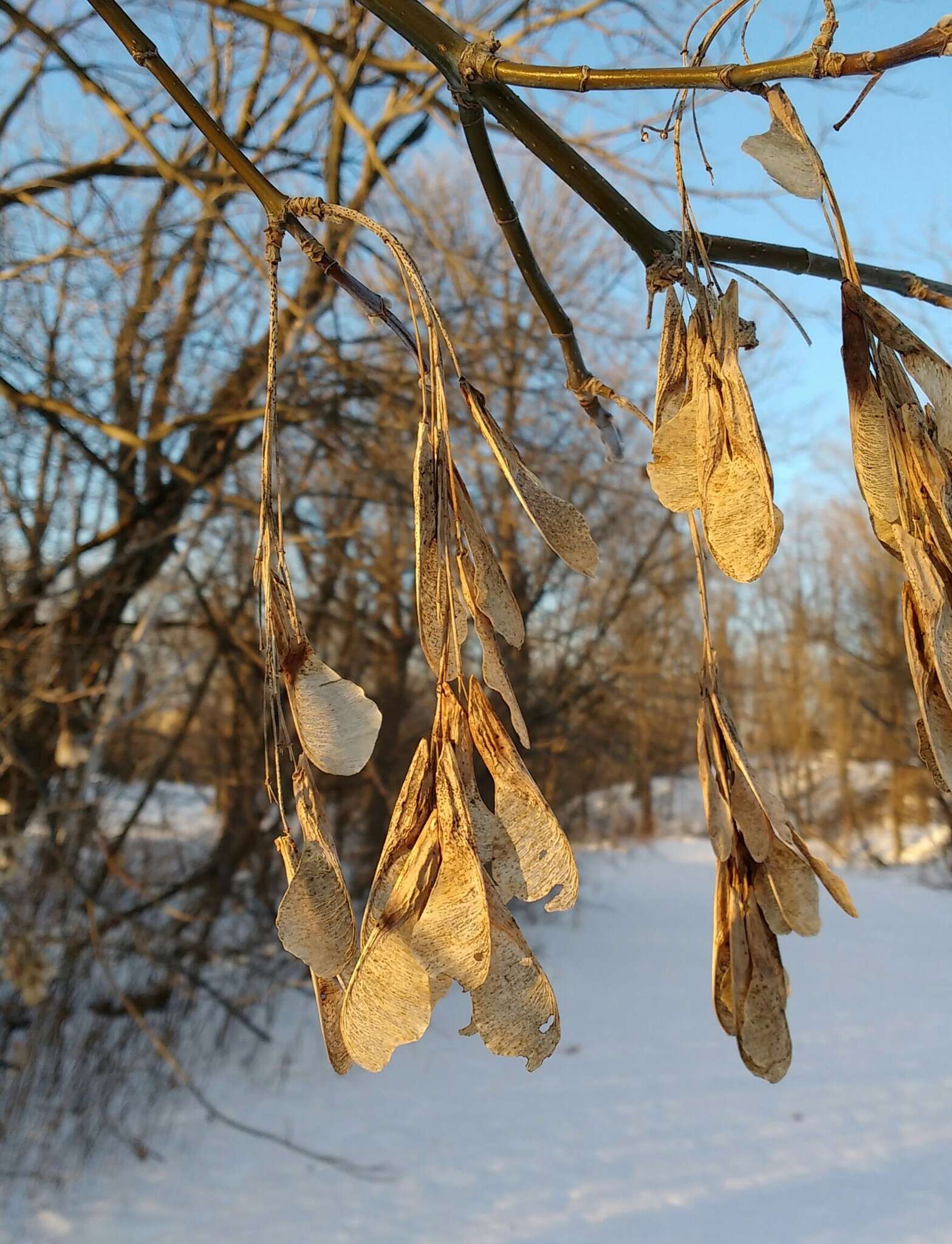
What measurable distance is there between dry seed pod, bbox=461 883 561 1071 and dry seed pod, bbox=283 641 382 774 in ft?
0.21

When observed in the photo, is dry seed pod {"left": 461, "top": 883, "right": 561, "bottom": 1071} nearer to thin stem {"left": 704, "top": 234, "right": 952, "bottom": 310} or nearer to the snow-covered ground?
thin stem {"left": 704, "top": 234, "right": 952, "bottom": 310}

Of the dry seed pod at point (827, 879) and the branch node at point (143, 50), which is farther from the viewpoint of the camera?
the branch node at point (143, 50)

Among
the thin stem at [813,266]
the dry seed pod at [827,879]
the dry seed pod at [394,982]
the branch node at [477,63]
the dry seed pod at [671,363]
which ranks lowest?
the dry seed pod at [394,982]

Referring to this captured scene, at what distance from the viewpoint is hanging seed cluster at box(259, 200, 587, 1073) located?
280 mm

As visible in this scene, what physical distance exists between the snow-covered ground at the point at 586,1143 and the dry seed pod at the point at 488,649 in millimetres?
2756

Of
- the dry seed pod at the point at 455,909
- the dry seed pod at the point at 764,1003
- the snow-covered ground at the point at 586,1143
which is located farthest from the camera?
the snow-covered ground at the point at 586,1143

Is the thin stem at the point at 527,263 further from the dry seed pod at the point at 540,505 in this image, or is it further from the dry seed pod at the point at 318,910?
the dry seed pod at the point at 318,910

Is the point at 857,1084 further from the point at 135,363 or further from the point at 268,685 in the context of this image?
the point at 268,685

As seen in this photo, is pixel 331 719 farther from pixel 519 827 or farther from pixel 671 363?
pixel 671 363

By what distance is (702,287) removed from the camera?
0.34 metres

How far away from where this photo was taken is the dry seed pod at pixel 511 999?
10.9 inches

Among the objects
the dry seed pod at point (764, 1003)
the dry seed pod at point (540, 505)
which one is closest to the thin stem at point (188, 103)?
the dry seed pod at point (540, 505)

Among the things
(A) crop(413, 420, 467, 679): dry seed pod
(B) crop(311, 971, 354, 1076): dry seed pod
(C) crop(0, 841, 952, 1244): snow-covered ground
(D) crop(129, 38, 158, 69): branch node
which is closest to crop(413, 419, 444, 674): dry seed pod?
(A) crop(413, 420, 467, 679): dry seed pod

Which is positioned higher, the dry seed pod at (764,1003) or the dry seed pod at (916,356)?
the dry seed pod at (916,356)
